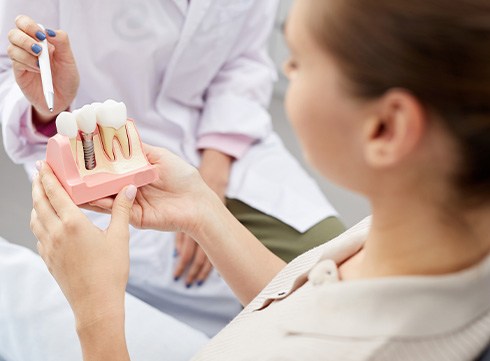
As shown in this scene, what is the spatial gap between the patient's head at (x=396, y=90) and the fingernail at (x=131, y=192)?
0.30 metres

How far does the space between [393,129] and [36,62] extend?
61cm

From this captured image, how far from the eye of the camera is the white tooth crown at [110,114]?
0.76m

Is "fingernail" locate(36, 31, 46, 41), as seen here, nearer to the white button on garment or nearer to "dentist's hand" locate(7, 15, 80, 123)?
"dentist's hand" locate(7, 15, 80, 123)

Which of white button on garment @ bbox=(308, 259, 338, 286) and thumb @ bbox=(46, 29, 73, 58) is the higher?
white button on garment @ bbox=(308, 259, 338, 286)

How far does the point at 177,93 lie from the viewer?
1.19 metres

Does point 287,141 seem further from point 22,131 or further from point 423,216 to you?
point 423,216

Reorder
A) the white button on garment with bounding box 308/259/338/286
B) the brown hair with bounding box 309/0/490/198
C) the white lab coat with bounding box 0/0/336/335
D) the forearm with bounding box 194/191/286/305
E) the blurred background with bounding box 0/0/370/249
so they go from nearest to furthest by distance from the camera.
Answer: the brown hair with bounding box 309/0/490/198 < the white button on garment with bounding box 308/259/338/286 < the forearm with bounding box 194/191/286/305 < the white lab coat with bounding box 0/0/336/335 < the blurred background with bounding box 0/0/370/249

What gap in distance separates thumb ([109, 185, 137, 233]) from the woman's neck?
28cm

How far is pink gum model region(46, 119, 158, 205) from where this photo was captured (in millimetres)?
745

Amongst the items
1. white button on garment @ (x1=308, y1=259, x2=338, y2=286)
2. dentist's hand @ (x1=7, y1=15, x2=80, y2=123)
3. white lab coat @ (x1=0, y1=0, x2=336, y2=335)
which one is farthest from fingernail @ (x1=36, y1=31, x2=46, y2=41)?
white button on garment @ (x1=308, y1=259, x2=338, y2=286)

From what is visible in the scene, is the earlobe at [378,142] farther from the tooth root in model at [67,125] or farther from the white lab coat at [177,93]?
the white lab coat at [177,93]

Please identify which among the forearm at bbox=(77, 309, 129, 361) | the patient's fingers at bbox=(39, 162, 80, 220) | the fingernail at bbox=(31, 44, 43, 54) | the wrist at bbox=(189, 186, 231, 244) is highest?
the fingernail at bbox=(31, 44, 43, 54)

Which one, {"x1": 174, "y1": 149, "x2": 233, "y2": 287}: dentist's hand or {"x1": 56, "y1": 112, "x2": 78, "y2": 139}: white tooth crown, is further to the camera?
{"x1": 174, "y1": 149, "x2": 233, "y2": 287}: dentist's hand

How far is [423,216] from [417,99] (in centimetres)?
10
